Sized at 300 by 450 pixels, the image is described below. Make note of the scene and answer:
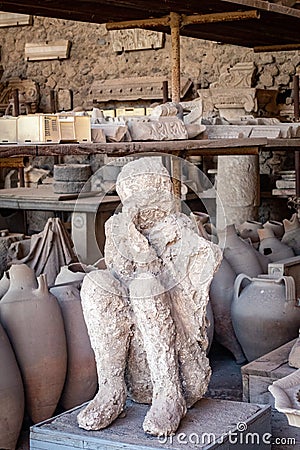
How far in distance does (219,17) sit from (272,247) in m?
1.36

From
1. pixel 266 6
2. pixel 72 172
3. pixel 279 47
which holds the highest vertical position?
pixel 266 6

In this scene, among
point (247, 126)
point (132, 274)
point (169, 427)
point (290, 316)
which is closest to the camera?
point (169, 427)

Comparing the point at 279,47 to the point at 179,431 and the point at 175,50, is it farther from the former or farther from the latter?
the point at 179,431

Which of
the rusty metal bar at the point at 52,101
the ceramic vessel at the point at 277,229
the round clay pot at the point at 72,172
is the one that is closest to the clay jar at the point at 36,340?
the ceramic vessel at the point at 277,229

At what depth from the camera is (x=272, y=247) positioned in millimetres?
4969

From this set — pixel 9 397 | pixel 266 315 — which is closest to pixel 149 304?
pixel 9 397

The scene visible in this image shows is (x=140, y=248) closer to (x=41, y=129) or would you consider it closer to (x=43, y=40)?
(x=41, y=129)

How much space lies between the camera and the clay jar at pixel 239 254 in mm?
4570

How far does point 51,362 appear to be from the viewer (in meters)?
3.39

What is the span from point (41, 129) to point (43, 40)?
7248 mm

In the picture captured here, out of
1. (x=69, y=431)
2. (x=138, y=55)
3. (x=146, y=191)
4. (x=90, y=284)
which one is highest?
(x=138, y=55)

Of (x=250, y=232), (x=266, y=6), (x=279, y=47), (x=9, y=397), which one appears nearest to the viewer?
(x=9, y=397)

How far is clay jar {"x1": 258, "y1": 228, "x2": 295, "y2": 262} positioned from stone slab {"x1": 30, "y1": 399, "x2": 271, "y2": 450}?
2023mm

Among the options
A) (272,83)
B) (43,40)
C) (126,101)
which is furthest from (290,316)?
(43,40)
